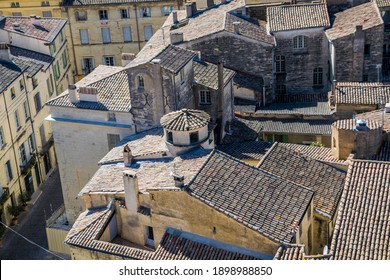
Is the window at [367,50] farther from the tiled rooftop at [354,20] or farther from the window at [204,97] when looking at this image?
the window at [204,97]

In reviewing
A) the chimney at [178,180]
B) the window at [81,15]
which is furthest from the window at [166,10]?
the chimney at [178,180]

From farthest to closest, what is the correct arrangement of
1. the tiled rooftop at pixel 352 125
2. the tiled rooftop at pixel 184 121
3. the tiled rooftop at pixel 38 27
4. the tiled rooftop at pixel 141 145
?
the tiled rooftop at pixel 38 27, the tiled rooftop at pixel 352 125, the tiled rooftop at pixel 141 145, the tiled rooftop at pixel 184 121

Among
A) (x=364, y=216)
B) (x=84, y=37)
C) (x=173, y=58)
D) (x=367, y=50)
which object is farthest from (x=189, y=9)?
(x=364, y=216)

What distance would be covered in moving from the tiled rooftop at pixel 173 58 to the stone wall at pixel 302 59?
1669 cm

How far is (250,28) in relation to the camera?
223ft

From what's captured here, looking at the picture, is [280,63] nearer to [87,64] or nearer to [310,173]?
[310,173]

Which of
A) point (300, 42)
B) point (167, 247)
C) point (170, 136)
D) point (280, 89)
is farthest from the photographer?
point (280, 89)

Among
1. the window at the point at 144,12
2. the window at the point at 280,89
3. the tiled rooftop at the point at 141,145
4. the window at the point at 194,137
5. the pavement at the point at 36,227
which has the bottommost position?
the pavement at the point at 36,227

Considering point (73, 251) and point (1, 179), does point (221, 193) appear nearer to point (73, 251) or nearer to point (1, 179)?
point (73, 251)

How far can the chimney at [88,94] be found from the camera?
2142 inches

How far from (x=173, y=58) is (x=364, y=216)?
2092 cm

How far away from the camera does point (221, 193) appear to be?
41375 mm

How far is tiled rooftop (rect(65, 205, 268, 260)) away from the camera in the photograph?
40.5 meters
